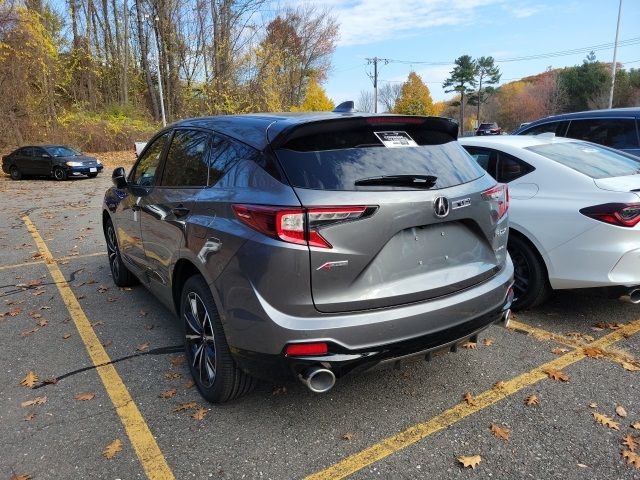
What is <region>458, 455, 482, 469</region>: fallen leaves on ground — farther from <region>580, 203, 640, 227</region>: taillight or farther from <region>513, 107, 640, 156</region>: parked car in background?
<region>513, 107, 640, 156</region>: parked car in background

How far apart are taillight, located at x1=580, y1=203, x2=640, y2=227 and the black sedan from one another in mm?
21632

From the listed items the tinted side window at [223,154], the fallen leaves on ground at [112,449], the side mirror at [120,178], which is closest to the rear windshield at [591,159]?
the tinted side window at [223,154]

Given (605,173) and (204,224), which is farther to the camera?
(605,173)

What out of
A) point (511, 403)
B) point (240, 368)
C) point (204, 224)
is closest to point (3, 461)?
point (240, 368)

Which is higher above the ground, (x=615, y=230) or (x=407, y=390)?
(x=615, y=230)

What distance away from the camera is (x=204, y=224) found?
284 cm

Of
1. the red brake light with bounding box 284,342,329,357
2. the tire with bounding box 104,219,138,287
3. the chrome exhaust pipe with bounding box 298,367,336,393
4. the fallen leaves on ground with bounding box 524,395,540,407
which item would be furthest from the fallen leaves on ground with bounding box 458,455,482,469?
the tire with bounding box 104,219,138,287

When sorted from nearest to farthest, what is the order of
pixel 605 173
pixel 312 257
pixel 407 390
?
pixel 312 257 → pixel 407 390 → pixel 605 173

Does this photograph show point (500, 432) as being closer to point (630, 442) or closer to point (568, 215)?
point (630, 442)

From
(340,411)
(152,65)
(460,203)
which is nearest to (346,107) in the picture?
(460,203)

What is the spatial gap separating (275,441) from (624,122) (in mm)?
6434

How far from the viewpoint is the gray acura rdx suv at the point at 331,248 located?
2.37 meters

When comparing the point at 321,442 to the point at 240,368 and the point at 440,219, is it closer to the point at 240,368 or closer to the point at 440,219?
the point at 240,368

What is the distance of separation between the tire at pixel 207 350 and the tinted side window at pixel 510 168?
2990mm
